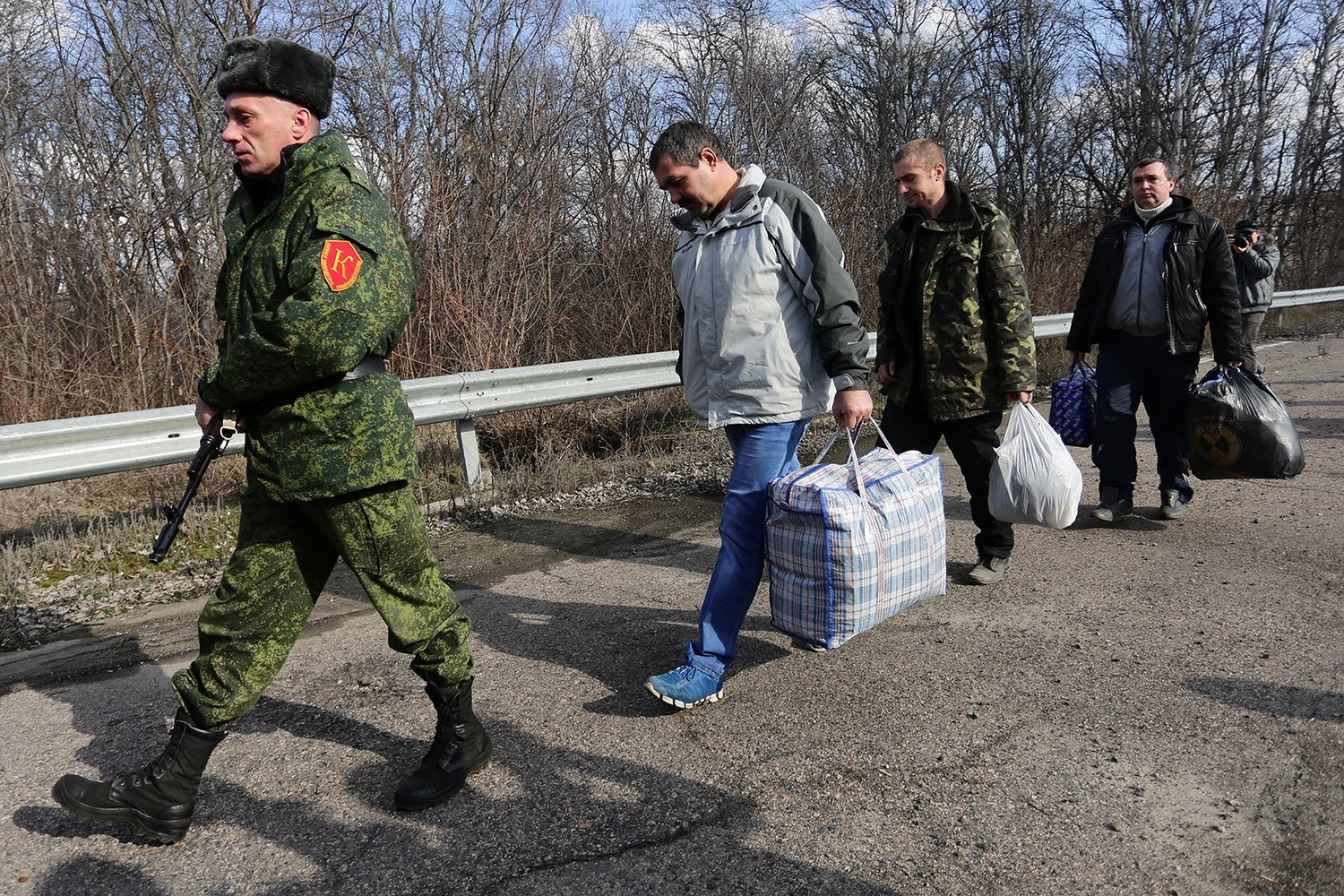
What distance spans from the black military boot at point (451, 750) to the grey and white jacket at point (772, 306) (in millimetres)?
1275

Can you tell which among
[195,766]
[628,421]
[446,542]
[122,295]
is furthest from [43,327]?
[195,766]

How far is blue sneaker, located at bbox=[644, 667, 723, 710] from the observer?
3219mm

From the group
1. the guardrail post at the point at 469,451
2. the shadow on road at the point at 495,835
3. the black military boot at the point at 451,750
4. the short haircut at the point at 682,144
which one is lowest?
the shadow on road at the point at 495,835

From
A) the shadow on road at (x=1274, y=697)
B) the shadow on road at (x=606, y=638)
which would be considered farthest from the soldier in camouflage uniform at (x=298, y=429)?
the shadow on road at (x=1274, y=697)

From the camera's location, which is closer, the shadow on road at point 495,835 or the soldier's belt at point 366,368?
the shadow on road at point 495,835

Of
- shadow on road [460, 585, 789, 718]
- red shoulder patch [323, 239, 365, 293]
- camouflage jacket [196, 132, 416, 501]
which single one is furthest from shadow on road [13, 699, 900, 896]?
red shoulder patch [323, 239, 365, 293]

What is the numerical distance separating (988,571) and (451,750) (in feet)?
8.92

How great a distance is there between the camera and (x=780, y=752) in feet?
9.74

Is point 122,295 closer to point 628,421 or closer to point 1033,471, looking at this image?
point 628,421

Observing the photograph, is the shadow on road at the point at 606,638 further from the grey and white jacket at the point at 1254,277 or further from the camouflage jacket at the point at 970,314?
the grey and white jacket at the point at 1254,277

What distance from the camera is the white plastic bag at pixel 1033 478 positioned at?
4.25m

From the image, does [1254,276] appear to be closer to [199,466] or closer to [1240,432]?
[1240,432]

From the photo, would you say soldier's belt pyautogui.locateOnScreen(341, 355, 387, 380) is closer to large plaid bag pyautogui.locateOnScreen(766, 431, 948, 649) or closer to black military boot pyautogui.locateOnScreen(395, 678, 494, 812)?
black military boot pyautogui.locateOnScreen(395, 678, 494, 812)

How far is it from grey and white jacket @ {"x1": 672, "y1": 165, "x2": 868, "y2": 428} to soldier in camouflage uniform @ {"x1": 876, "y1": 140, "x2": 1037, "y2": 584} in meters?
1.16
